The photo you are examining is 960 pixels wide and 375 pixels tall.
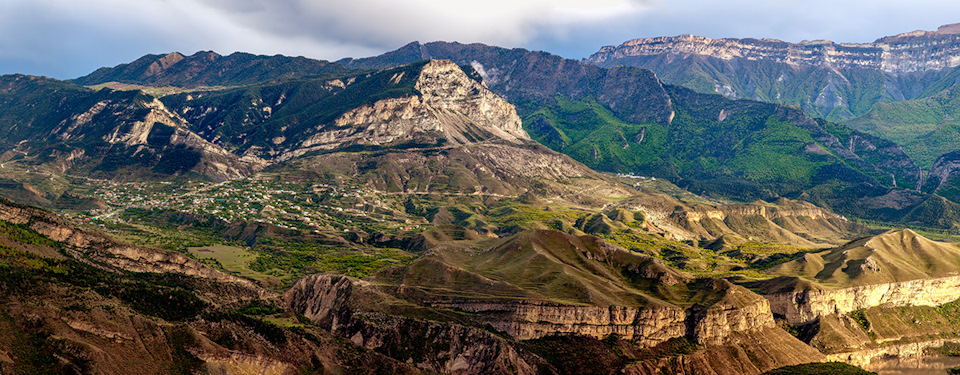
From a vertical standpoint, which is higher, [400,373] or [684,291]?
[684,291]

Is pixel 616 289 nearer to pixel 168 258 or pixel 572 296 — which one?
pixel 572 296

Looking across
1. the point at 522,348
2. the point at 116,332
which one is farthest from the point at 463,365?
the point at 116,332

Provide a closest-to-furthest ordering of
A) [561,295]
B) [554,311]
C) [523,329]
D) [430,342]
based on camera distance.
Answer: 1. [430,342]
2. [523,329]
3. [554,311]
4. [561,295]

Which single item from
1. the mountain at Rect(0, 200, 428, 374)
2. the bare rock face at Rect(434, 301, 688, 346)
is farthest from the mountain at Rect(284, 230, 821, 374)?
the mountain at Rect(0, 200, 428, 374)

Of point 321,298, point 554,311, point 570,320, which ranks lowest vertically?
point 321,298

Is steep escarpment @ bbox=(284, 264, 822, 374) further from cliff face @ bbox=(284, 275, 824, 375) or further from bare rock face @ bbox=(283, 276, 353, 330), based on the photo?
bare rock face @ bbox=(283, 276, 353, 330)

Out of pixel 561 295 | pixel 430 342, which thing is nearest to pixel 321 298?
pixel 430 342

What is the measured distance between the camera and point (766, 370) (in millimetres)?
163000

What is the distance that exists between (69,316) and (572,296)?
99287mm

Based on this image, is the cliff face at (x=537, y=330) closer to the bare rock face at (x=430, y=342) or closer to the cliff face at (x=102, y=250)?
the bare rock face at (x=430, y=342)

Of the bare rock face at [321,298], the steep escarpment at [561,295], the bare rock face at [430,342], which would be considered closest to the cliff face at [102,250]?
the bare rock face at [321,298]

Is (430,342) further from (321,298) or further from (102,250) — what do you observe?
(102,250)

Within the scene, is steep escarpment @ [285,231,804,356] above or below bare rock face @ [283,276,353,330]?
above

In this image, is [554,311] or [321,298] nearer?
[554,311]
